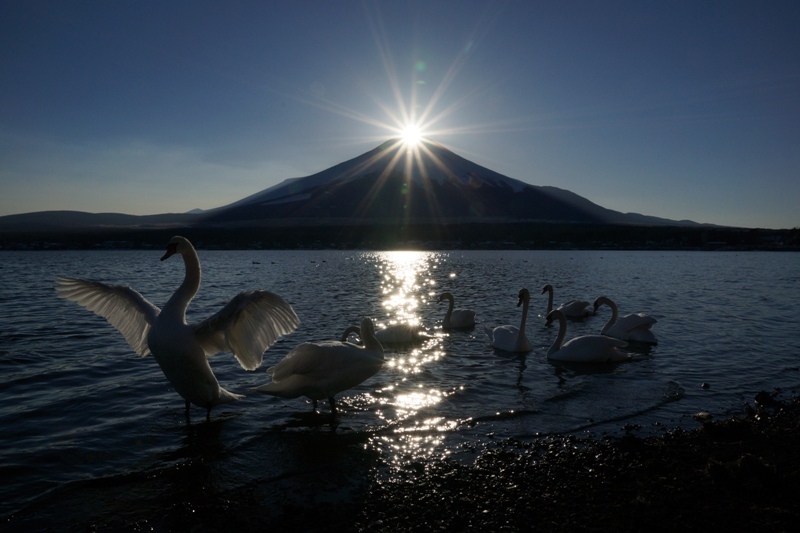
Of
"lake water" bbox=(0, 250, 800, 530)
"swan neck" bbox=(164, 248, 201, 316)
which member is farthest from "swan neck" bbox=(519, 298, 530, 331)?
"swan neck" bbox=(164, 248, 201, 316)

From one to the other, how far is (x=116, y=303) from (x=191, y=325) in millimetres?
2013

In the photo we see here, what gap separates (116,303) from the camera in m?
9.01

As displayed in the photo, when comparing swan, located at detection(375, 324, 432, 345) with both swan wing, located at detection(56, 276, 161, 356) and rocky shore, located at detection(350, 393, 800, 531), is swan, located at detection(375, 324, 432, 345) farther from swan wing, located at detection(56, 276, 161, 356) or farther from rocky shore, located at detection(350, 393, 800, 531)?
rocky shore, located at detection(350, 393, 800, 531)

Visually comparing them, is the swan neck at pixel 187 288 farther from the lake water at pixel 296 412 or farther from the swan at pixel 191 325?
the lake water at pixel 296 412

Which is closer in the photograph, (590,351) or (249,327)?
(249,327)

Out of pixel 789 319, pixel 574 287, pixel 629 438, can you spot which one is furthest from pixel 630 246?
Answer: pixel 629 438

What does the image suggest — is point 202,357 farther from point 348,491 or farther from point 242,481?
point 348,491

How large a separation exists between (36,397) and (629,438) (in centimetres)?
1009

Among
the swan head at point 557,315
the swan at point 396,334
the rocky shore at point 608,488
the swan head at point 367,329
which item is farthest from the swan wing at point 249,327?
the swan head at point 557,315

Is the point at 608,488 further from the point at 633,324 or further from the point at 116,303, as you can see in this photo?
the point at 633,324

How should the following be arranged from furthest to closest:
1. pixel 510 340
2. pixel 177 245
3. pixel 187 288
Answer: pixel 510 340
pixel 177 245
pixel 187 288

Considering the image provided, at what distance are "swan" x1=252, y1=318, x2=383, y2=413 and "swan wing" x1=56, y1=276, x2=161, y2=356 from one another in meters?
2.18

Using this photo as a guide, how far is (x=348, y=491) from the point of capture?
615 cm

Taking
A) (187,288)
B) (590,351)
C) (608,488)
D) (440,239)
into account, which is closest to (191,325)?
(187,288)
